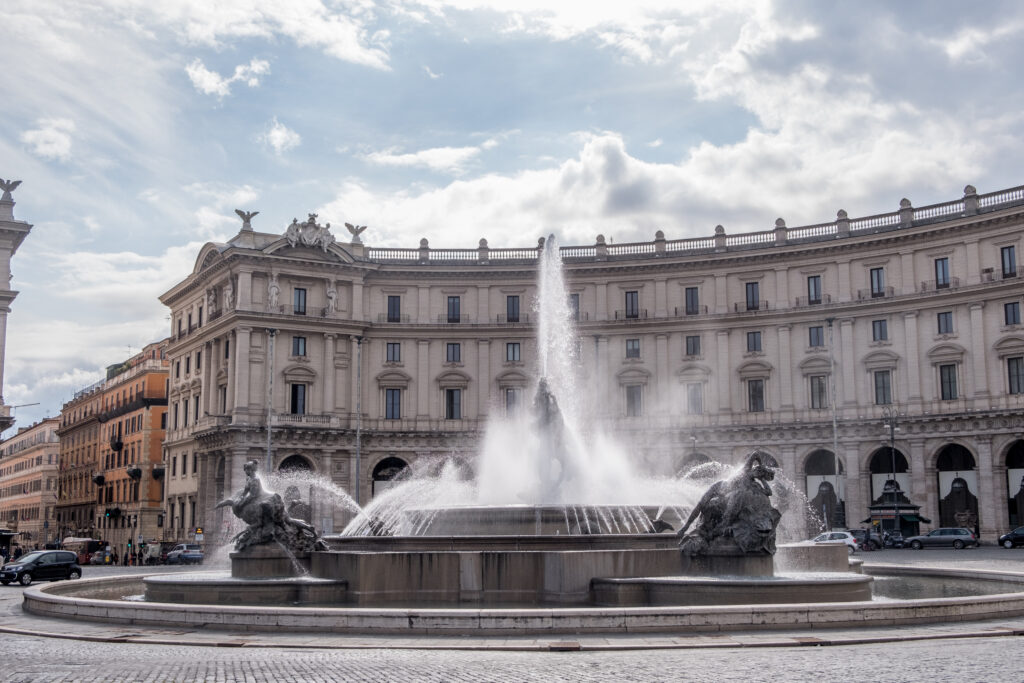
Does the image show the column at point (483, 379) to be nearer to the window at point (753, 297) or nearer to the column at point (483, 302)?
the column at point (483, 302)

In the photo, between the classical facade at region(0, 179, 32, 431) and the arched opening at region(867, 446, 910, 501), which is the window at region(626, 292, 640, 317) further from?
the classical facade at region(0, 179, 32, 431)

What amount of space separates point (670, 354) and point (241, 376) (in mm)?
26293

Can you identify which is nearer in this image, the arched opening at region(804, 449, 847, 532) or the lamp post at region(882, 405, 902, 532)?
the lamp post at region(882, 405, 902, 532)

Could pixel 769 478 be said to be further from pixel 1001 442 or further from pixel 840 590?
pixel 1001 442

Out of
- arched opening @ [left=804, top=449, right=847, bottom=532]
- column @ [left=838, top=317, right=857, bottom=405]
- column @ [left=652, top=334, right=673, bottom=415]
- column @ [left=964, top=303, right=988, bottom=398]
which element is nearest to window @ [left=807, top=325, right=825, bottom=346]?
column @ [left=838, top=317, right=857, bottom=405]

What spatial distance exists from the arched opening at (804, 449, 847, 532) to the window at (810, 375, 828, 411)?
8.69 ft

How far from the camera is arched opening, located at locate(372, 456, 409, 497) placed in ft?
226

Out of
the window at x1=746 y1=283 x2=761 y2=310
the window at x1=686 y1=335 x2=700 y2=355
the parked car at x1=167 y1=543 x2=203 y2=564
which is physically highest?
the window at x1=746 y1=283 x2=761 y2=310

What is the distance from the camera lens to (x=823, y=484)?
212 feet

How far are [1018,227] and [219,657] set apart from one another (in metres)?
55.2

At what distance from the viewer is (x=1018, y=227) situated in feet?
193

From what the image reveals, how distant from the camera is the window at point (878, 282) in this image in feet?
209

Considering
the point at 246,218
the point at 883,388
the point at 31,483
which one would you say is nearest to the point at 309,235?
the point at 246,218

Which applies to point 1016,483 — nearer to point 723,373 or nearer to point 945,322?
point 945,322
